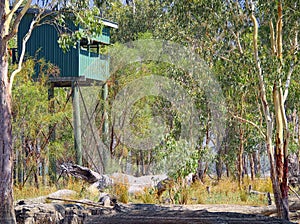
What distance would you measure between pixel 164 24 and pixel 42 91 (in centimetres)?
655

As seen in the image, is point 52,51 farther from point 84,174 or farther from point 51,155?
point 84,174

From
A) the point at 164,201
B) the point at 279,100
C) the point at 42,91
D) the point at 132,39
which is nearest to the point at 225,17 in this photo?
the point at 279,100

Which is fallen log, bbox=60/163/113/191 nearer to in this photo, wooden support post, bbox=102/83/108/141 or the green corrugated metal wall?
the green corrugated metal wall

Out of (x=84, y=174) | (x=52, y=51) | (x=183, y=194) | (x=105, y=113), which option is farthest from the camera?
(x=105, y=113)

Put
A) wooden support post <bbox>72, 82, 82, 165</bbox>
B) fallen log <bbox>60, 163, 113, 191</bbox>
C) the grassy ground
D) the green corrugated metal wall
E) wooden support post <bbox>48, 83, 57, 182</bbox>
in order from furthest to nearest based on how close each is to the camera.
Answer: wooden support post <bbox>48, 83, 57, 182</bbox> < wooden support post <bbox>72, 82, 82, 165</bbox> < the green corrugated metal wall < fallen log <bbox>60, 163, 113, 191</bbox> < the grassy ground

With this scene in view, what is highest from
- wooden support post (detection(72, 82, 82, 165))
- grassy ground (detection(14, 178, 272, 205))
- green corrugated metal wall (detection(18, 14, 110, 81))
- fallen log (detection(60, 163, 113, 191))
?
green corrugated metal wall (detection(18, 14, 110, 81))

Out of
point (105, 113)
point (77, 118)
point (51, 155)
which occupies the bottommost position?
point (51, 155)

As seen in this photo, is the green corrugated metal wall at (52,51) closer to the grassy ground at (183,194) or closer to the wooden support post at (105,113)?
the wooden support post at (105,113)

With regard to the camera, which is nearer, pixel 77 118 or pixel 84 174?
pixel 84 174

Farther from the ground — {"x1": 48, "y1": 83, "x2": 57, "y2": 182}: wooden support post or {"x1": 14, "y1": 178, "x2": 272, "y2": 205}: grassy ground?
{"x1": 48, "y1": 83, "x2": 57, "y2": 182}: wooden support post

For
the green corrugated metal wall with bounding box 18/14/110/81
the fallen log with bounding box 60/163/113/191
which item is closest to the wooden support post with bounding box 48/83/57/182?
the green corrugated metal wall with bounding box 18/14/110/81

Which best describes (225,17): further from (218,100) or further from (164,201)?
(164,201)

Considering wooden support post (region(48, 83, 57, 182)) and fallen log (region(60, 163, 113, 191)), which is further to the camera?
wooden support post (region(48, 83, 57, 182))

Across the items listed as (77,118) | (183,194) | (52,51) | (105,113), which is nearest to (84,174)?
(77,118)
